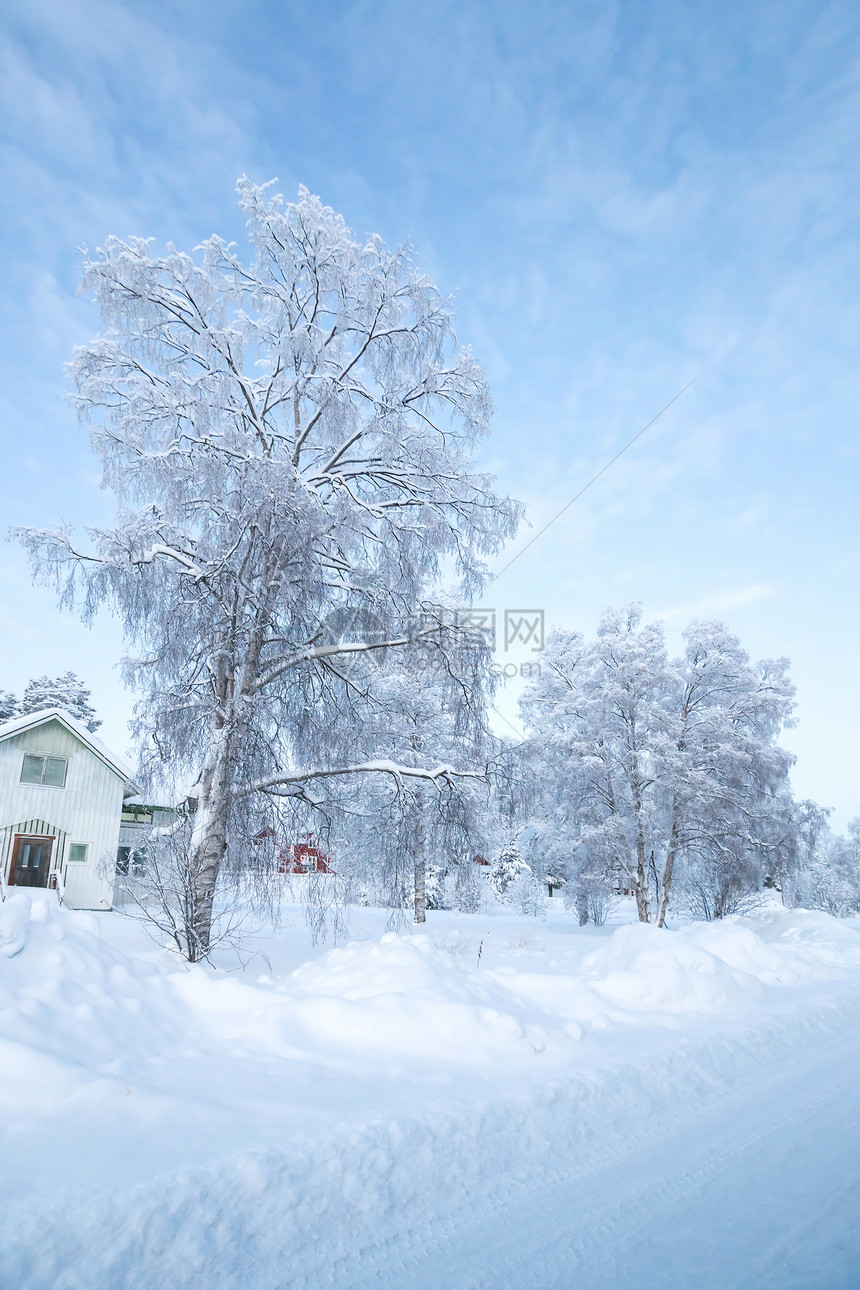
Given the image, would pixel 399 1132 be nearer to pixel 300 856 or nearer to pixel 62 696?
pixel 300 856

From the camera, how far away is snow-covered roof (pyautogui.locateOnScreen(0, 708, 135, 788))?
19.6 m

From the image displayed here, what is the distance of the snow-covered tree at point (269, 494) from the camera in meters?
7.99

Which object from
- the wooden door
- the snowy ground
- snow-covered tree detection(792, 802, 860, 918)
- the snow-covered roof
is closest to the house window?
the snow-covered roof

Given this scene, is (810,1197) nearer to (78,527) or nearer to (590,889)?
(78,527)

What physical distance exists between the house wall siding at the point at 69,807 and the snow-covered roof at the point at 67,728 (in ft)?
0.53

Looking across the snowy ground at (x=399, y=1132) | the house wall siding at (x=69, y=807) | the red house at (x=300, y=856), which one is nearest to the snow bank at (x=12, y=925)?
the snowy ground at (x=399, y=1132)

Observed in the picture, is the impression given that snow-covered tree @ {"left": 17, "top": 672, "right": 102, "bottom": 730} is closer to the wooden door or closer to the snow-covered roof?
the snow-covered roof

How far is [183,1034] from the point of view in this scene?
455 cm

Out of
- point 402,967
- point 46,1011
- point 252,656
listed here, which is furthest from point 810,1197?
point 252,656

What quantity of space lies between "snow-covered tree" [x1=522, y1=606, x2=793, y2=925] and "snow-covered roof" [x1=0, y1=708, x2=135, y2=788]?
13.2 meters

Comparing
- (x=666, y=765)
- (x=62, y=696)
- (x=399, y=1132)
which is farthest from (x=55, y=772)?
(x=62, y=696)

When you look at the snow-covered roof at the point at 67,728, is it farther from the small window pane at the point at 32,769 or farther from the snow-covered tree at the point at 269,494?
the snow-covered tree at the point at 269,494

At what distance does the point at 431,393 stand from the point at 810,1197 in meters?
8.93

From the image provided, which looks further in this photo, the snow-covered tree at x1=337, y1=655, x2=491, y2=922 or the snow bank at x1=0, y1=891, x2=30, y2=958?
the snow-covered tree at x1=337, y1=655, x2=491, y2=922
